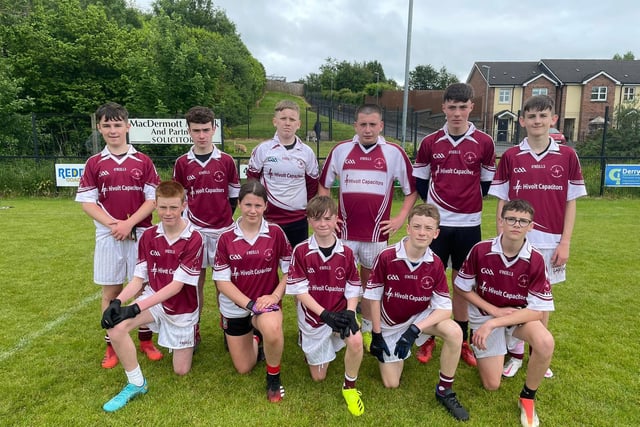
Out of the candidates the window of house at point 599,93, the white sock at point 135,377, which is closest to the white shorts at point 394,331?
the white sock at point 135,377

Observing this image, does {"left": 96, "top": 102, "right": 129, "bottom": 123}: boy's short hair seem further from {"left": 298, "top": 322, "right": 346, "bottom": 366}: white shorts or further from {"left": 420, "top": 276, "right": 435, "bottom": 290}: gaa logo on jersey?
{"left": 420, "top": 276, "right": 435, "bottom": 290}: gaa logo on jersey

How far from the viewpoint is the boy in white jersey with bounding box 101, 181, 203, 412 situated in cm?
316

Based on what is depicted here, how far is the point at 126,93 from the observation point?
2019 centimetres

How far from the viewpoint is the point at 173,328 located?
11.0ft

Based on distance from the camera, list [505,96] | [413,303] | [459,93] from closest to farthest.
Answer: [413,303] < [459,93] < [505,96]

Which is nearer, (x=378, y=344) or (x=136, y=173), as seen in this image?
(x=378, y=344)

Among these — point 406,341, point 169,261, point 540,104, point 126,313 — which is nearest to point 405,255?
point 406,341

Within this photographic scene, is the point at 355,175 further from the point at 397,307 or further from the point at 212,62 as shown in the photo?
the point at 212,62

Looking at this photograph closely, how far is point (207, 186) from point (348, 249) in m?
1.43

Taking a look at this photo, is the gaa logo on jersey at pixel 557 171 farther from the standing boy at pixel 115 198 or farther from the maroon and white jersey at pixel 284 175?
the standing boy at pixel 115 198

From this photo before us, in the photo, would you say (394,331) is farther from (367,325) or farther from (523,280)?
(523,280)

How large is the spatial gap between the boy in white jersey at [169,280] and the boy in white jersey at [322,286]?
82 cm

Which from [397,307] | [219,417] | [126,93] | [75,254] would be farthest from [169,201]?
[126,93]

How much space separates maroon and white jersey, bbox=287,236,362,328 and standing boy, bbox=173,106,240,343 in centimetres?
101
